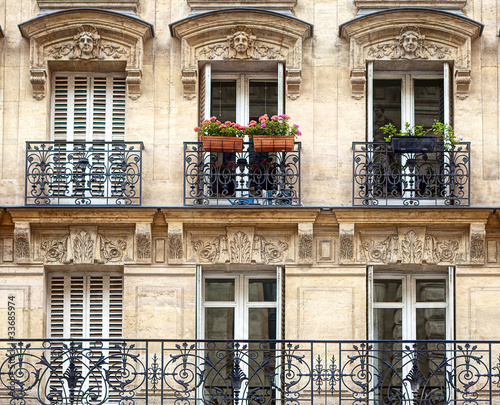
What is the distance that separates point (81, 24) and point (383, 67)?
4298 mm

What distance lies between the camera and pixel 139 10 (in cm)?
1423

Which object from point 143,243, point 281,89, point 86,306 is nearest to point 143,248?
point 143,243

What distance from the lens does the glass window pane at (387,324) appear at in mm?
13609

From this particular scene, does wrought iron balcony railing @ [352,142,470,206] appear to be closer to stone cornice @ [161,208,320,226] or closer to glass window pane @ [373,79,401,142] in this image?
glass window pane @ [373,79,401,142]

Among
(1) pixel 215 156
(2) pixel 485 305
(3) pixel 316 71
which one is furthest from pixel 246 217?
(2) pixel 485 305

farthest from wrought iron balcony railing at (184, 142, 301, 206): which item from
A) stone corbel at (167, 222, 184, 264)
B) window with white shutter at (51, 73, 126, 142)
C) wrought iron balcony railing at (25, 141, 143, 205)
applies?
window with white shutter at (51, 73, 126, 142)

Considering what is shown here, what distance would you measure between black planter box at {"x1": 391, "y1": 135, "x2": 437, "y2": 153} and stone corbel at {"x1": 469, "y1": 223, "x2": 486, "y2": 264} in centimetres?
120

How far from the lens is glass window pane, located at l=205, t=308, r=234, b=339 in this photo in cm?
1360

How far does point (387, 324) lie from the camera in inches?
537

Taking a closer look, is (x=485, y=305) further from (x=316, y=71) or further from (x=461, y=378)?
(x=316, y=71)

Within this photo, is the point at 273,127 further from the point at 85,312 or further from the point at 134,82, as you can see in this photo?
the point at 85,312

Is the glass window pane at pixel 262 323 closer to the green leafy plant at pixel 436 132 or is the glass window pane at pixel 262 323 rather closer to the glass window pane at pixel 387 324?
the glass window pane at pixel 387 324

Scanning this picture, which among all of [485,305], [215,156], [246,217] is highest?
[215,156]

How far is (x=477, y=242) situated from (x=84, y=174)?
5.33 metres
